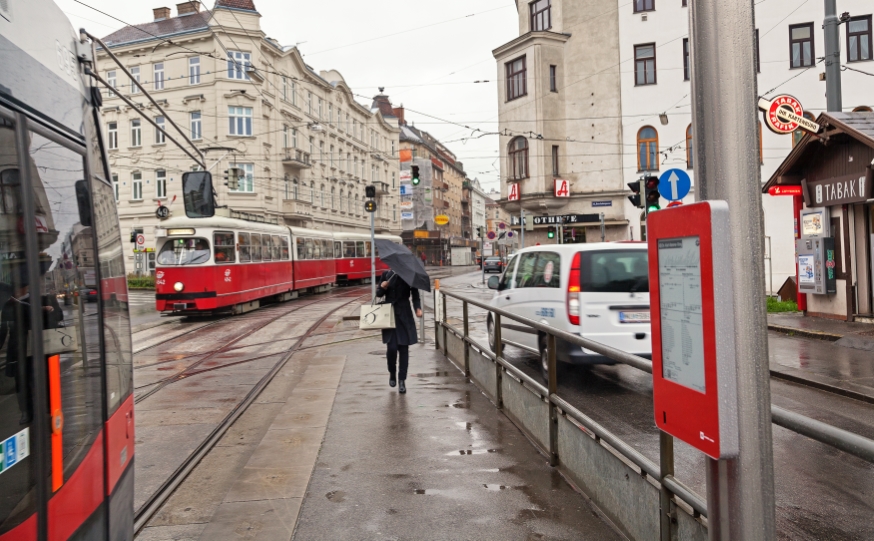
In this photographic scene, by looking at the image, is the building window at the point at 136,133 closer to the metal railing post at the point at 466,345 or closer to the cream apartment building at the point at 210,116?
the cream apartment building at the point at 210,116

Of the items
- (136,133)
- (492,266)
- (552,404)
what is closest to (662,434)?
(552,404)

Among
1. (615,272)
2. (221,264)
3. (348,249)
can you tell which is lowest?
(615,272)

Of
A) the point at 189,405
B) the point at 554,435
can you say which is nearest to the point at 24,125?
the point at 554,435

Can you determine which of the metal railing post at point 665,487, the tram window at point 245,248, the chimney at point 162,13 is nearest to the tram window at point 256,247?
the tram window at point 245,248

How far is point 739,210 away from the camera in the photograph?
232cm

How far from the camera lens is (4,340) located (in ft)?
7.05

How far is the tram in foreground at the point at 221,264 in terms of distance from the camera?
67.1 ft


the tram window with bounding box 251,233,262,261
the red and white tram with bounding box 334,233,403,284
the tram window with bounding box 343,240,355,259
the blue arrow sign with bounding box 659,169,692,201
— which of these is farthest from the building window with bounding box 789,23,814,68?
the tram window with bounding box 251,233,262,261

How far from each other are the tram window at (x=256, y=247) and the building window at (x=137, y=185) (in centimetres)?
2394

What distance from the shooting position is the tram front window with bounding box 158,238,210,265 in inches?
806

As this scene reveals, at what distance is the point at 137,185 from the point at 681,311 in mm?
46830

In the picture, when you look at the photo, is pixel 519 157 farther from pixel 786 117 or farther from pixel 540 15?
pixel 786 117

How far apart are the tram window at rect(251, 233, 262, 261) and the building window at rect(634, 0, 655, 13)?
2169 centimetres

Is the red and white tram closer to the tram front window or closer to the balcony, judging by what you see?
the balcony
